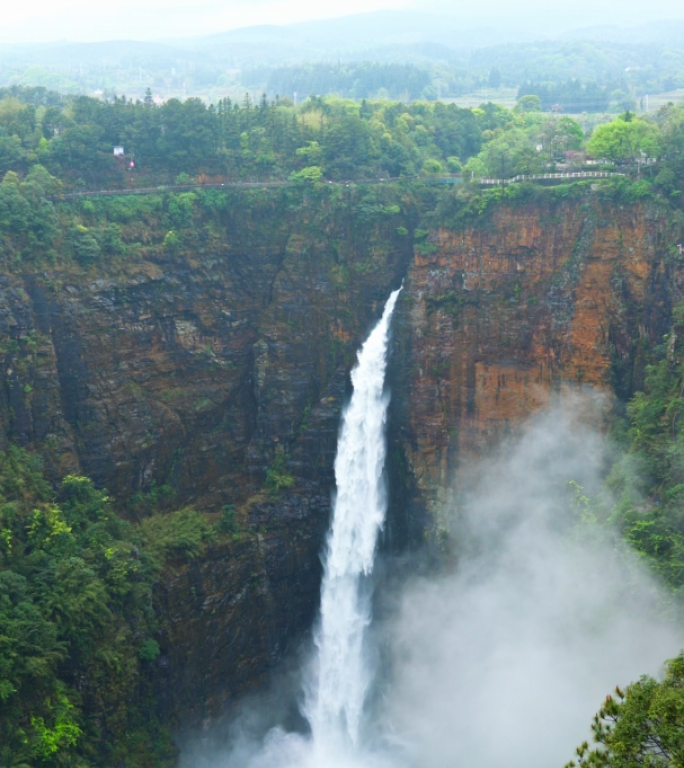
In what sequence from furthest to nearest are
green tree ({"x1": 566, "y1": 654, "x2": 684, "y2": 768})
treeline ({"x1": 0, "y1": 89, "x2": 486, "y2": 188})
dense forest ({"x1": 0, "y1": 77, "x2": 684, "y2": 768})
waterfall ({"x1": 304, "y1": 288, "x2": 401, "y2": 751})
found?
treeline ({"x1": 0, "y1": 89, "x2": 486, "y2": 188}) < waterfall ({"x1": 304, "y1": 288, "x2": 401, "y2": 751}) < dense forest ({"x1": 0, "y1": 77, "x2": 684, "y2": 768}) < green tree ({"x1": 566, "y1": 654, "x2": 684, "y2": 768})

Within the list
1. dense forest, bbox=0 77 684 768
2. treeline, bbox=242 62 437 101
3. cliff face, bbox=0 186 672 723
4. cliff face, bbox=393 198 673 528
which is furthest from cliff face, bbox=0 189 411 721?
treeline, bbox=242 62 437 101

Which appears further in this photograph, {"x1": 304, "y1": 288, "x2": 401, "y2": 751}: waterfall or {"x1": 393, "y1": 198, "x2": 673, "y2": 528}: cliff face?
{"x1": 304, "y1": 288, "x2": 401, "y2": 751}: waterfall

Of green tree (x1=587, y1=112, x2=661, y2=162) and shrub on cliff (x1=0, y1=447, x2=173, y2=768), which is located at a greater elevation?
green tree (x1=587, y1=112, x2=661, y2=162)

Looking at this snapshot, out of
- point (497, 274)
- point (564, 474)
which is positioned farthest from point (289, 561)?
point (497, 274)

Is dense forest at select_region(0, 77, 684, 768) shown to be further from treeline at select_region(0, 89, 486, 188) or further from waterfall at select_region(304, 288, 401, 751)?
waterfall at select_region(304, 288, 401, 751)

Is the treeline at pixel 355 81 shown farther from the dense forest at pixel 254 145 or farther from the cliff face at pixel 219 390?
the cliff face at pixel 219 390

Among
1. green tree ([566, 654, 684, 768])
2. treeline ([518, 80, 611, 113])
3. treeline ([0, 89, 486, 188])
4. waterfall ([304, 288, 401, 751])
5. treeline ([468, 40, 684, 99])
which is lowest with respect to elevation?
waterfall ([304, 288, 401, 751])

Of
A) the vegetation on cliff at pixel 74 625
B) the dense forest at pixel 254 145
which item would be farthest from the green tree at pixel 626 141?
the vegetation on cliff at pixel 74 625

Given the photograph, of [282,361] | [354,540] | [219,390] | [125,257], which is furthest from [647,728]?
[125,257]
